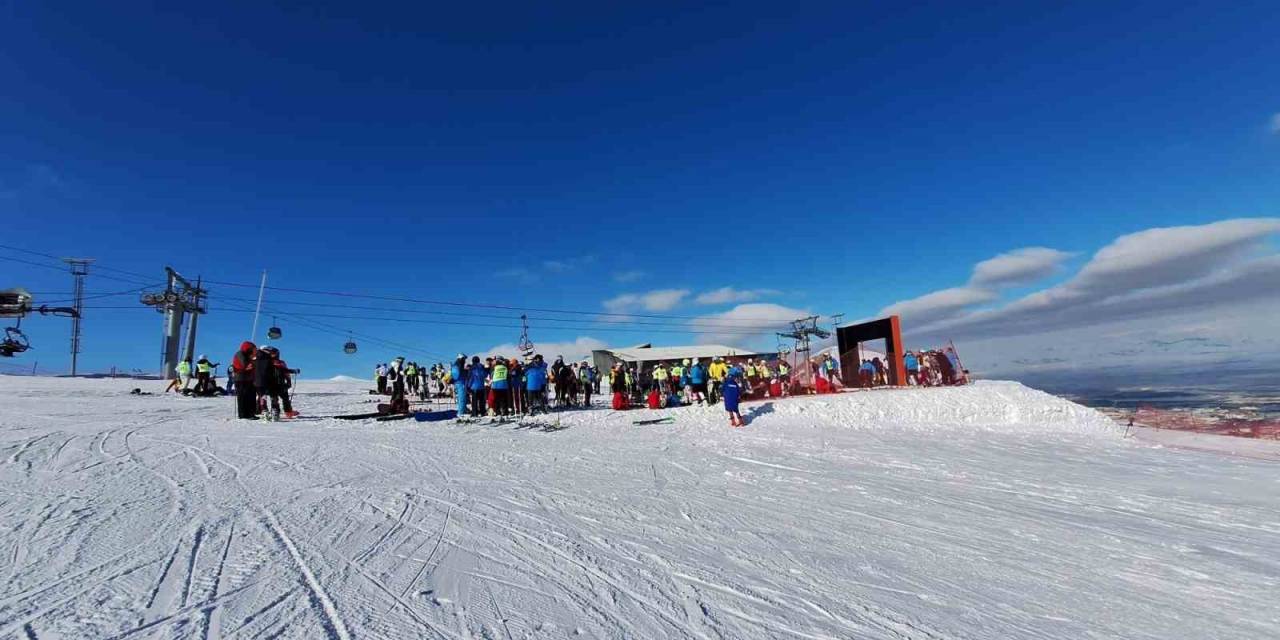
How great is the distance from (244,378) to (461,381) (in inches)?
210

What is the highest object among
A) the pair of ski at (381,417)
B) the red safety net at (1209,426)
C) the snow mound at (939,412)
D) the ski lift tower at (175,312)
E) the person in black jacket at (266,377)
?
the ski lift tower at (175,312)

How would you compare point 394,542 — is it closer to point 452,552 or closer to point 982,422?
point 452,552

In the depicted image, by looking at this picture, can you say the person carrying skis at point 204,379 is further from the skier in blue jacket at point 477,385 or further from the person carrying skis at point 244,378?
the skier in blue jacket at point 477,385

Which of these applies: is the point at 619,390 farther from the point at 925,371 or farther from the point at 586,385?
the point at 925,371

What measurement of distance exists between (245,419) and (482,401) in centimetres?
580

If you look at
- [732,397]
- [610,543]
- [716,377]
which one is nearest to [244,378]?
[732,397]

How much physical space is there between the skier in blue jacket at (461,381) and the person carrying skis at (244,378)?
491cm

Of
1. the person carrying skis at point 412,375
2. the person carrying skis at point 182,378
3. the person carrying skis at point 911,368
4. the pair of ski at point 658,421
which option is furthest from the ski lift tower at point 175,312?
the person carrying skis at point 911,368

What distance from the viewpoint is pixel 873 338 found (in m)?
21.9

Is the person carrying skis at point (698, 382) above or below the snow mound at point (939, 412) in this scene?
above

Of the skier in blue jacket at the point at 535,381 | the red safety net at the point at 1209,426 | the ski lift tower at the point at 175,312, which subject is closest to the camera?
the skier in blue jacket at the point at 535,381

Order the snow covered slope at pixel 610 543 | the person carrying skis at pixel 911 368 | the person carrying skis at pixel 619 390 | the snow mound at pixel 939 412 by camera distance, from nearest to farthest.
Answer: the snow covered slope at pixel 610 543 → the snow mound at pixel 939 412 → the person carrying skis at pixel 619 390 → the person carrying skis at pixel 911 368

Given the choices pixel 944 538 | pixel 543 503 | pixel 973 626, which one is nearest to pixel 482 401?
pixel 543 503

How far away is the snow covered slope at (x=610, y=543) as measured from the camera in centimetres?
295
